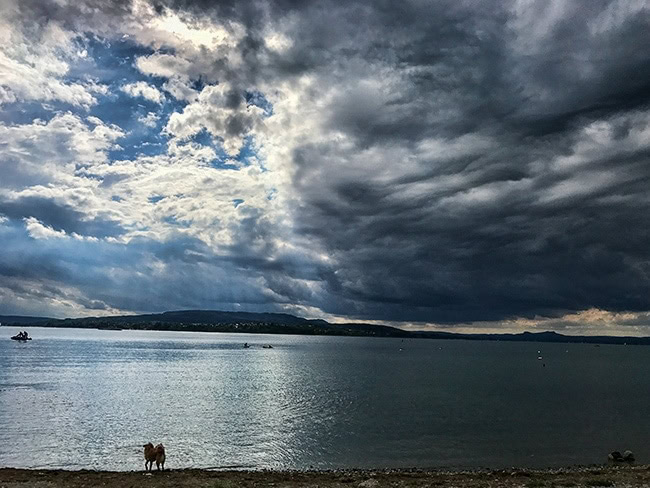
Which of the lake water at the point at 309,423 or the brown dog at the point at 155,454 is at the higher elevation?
the brown dog at the point at 155,454

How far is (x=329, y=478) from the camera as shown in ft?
110

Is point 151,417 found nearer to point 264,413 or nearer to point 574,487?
point 264,413

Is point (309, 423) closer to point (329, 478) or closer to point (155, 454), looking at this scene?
point (329, 478)

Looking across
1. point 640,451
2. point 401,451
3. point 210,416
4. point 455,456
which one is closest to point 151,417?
point 210,416

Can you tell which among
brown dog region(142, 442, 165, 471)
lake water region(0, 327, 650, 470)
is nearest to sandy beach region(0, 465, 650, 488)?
brown dog region(142, 442, 165, 471)

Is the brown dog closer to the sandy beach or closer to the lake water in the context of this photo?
the sandy beach

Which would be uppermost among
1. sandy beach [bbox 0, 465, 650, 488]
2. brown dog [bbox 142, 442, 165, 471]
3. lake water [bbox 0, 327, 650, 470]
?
brown dog [bbox 142, 442, 165, 471]

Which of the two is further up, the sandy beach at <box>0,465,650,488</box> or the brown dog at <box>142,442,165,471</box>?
the brown dog at <box>142,442,165,471</box>

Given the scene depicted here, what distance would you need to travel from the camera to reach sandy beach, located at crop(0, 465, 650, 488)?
2966cm

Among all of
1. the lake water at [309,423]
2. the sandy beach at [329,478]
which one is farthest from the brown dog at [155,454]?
the lake water at [309,423]

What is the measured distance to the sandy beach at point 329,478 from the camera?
2966 centimetres

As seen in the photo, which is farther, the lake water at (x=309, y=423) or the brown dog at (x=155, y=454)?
the lake water at (x=309, y=423)

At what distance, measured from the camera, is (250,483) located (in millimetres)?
30422

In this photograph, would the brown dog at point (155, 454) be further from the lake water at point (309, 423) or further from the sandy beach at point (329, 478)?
the lake water at point (309, 423)
